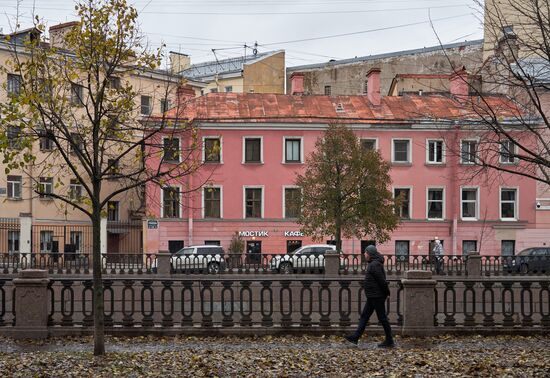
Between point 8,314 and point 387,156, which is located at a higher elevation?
point 387,156

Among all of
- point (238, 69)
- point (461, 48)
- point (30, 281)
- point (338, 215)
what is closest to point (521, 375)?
point (30, 281)

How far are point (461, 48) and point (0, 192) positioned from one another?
3752 cm

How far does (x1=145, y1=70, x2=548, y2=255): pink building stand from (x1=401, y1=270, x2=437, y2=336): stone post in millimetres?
31221

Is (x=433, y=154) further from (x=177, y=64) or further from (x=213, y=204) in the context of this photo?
(x=177, y=64)

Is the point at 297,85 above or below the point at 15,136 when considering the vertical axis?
above

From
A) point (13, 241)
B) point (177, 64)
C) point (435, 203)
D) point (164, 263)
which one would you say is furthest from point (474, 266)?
point (13, 241)

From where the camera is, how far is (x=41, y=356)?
13477mm

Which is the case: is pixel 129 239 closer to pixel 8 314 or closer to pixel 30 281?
pixel 8 314

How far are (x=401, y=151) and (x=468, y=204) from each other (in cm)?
529

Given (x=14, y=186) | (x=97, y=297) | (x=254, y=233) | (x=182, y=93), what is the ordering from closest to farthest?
(x=97, y=297) < (x=182, y=93) < (x=254, y=233) < (x=14, y=186)

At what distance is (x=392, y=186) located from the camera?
162 feet

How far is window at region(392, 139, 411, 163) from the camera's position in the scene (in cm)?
4997

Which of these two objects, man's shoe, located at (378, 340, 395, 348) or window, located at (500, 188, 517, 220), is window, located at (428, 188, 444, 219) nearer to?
window, located at (500, 188, 517, 220)

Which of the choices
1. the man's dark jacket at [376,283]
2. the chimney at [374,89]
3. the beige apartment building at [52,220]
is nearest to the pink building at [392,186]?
the chimney at [374,89]
